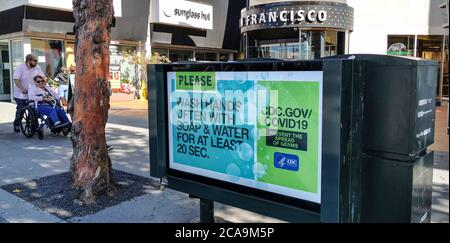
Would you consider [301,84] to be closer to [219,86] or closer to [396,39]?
[219,86]

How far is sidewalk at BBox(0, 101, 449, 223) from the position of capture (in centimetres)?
425

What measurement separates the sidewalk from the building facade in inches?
215

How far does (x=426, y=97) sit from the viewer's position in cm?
289

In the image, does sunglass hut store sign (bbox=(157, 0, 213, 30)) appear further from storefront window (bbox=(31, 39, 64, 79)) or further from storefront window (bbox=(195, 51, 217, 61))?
storefront window (bbox=(31, 39, 64, 79))

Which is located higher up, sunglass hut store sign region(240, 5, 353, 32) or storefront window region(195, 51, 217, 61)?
sunglass hut store sign region(240, 5, 353, 32)

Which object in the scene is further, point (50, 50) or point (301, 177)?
point (50, 50)

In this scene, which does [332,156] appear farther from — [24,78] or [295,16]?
[295,16]

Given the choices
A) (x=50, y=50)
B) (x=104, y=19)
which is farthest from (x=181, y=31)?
(x=104, y=19)

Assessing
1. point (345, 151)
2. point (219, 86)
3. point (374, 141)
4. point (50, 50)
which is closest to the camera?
point (345, 151)

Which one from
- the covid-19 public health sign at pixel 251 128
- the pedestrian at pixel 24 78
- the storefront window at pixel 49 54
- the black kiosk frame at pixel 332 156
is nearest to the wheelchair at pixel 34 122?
the pedestrian at pixel 24 78

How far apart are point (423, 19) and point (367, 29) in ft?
7.07

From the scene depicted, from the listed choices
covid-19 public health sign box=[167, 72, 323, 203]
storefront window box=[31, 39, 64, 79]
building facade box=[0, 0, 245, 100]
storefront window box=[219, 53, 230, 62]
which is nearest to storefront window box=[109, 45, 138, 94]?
building facade box=[0, 0, 245, 100]

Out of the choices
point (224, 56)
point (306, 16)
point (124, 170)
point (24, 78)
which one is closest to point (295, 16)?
point (306, 16)

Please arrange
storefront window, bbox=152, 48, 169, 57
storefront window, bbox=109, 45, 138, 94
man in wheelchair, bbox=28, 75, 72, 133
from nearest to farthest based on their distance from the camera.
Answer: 1. man in wheelchair, bbox=28, 75, 72, 133
2. storefront window, bbox=109, 45, 138, 94
3. storefront window, bbox=152, 48, 169, 57
